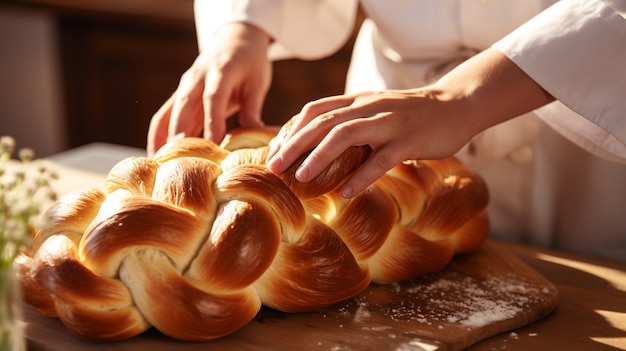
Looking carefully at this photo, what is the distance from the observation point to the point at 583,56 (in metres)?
1.03

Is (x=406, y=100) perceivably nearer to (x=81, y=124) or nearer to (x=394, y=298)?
(x=394, y=298)

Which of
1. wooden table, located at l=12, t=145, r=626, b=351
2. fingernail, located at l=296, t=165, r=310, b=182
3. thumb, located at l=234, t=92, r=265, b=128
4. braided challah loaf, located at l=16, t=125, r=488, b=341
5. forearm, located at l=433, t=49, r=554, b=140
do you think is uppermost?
forearm, located at l=433, t=49, r=554, b=140

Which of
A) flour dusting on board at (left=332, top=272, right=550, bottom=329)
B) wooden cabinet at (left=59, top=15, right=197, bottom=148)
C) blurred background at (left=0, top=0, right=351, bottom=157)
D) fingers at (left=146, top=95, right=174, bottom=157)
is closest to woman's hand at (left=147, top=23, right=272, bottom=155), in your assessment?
fingers at (left=146, top=95, right=174, bottom=157)

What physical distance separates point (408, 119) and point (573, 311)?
353mm

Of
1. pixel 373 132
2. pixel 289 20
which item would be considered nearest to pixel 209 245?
A: pixel 373 132

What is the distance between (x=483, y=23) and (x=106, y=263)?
74 cm

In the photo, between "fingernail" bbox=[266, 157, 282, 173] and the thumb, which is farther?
the thumb

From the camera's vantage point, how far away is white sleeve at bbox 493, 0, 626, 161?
3.34 feet

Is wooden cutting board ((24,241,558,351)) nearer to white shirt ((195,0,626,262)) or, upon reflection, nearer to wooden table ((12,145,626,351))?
wooden table ((12,145,626,351))

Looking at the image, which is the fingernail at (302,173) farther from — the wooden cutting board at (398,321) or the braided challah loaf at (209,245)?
the wooden cutting board at (398,321)

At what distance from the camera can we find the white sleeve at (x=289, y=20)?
57.3 inches

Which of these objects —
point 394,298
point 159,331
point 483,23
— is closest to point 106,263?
point 159,331

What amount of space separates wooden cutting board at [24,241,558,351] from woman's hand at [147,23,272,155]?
409 mm

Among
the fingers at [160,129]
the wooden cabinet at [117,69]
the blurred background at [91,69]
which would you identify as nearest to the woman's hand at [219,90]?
the fingers at [160,129]
